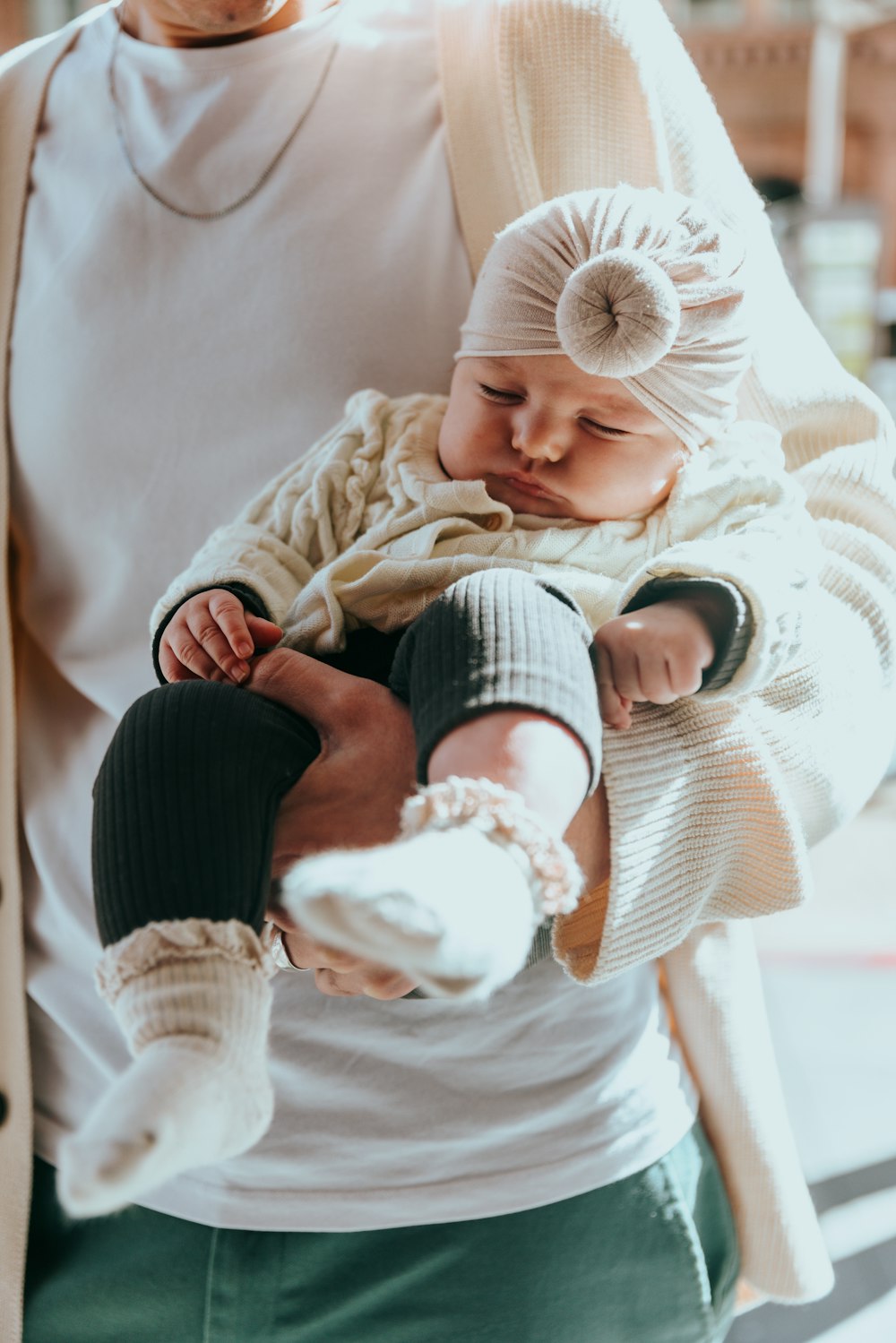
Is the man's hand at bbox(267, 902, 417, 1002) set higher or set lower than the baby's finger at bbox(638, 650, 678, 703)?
lower

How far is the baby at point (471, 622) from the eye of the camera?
0.57 metres

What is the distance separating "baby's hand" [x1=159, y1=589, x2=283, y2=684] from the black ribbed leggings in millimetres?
56

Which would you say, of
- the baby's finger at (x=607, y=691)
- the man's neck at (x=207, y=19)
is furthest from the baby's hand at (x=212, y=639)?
the man's neck at (x=207, y=19)

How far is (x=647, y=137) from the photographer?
3.10ft

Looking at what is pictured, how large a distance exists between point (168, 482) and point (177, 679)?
210 mm

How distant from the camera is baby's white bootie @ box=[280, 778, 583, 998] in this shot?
53 centimetres

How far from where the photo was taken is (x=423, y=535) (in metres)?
0.87

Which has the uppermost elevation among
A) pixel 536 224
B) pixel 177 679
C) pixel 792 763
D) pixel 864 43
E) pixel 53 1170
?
pixel 536 224

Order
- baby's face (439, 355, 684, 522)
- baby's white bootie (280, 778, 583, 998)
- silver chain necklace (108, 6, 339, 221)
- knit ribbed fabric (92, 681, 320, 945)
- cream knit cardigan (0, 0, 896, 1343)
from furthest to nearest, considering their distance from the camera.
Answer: silver chain necklace (108, 6, 339, 221), baby's face (439, 355, 684, 522), cream knit cardigan (0, 0, 896, 1343), knit ribbed fabric (92, 681, 320, 945), baby's white bootie (280, 778, 583, 998)

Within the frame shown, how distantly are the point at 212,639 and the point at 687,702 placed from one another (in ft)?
1.01

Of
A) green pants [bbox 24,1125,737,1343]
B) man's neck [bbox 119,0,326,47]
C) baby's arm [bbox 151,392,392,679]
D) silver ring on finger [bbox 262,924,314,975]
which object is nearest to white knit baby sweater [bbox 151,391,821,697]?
baby's arm [bbox 151,392,392,679]

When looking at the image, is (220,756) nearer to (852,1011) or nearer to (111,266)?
(111,266)

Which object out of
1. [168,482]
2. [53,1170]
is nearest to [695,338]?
[168,482]

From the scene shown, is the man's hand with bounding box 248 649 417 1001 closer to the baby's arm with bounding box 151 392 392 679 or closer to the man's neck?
the baby's arm with bounding box 151 392 392 679
